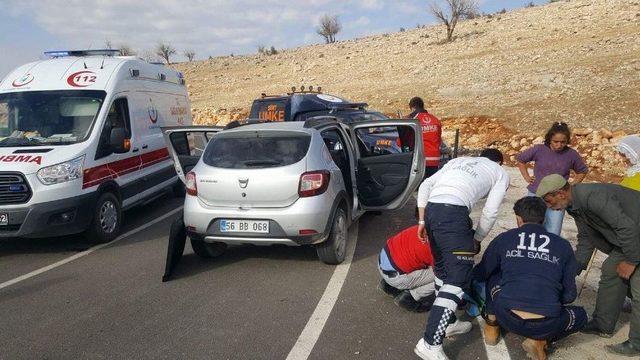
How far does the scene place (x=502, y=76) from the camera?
19.6m

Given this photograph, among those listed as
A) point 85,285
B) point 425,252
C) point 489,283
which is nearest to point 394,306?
point 425,252

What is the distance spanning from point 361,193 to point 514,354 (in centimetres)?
304

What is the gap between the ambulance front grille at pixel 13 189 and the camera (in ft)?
18.1

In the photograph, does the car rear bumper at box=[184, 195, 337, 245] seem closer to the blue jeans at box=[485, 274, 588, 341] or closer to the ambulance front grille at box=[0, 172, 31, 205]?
the blue jeans at box=[485, 274, 588, 341]

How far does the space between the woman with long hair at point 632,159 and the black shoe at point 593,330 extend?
3.63ft

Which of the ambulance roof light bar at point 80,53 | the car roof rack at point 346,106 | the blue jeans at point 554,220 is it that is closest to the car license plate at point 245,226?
the blue jeans at point 554,220

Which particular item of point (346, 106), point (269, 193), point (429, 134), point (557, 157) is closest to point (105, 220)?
point (269, 193)

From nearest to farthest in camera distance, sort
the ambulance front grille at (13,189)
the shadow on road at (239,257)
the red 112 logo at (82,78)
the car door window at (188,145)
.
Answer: the shadow on road at (239,257) < the ambulance front grille at (13,189) < the car door window at (188,145) < the red 112 logo at (82,78)

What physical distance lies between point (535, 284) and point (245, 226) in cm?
279

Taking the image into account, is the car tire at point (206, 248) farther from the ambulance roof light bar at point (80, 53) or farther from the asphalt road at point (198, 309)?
the ambulance roof light bar at point (80, 53)

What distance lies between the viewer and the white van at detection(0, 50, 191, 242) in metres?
5.55

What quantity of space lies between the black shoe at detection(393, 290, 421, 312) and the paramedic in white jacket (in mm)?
518

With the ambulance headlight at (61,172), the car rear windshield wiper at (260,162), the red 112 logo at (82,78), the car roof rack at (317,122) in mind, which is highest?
the red 112 logo at (82,78)

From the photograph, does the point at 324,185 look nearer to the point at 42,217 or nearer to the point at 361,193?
the point at 361,193
